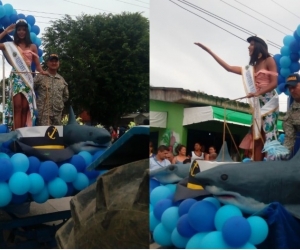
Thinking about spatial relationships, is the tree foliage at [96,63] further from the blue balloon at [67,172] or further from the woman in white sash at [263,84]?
the woman in white sash at [263,84]

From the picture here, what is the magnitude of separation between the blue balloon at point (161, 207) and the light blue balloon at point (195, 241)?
37 cm

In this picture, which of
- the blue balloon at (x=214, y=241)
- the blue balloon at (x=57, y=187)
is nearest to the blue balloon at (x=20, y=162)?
the blue balloon at (x=57, y=187)

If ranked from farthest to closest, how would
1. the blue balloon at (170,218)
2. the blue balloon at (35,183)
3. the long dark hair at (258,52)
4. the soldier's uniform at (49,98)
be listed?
the soldier's uniform at (49,98), the blue balloon at (35,183), the long dark hair at (258,52), the blue balloon at (170,218)

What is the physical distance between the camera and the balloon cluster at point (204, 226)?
1856 millimetres

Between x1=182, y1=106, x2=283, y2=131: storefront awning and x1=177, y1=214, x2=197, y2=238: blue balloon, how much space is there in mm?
982

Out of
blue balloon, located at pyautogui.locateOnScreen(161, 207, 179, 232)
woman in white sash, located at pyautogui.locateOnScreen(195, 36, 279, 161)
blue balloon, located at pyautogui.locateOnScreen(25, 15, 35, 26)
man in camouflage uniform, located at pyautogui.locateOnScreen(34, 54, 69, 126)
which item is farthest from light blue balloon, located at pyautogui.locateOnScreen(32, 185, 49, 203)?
blue balloon, located at pyautogui.locateOnScreen(25, 15, 35, 26)

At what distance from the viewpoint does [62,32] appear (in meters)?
5.75

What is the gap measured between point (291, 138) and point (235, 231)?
30.8 inches

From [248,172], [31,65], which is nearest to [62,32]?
[31,65]

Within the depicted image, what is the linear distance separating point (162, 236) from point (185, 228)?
0.26 metres

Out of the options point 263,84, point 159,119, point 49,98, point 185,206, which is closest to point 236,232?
point 185,206

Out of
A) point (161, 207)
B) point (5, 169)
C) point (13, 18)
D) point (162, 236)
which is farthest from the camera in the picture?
point (13, 18)

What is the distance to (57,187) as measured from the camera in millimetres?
3059

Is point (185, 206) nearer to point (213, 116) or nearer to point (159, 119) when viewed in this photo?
point (159, 119)
